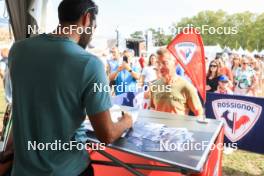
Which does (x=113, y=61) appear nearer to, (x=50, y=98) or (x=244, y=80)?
(x=244, y=80)

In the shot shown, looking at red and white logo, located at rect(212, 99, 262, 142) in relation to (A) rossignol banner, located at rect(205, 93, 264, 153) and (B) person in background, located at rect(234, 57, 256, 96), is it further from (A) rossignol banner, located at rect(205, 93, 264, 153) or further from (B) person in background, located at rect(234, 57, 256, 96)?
(B) person in background, located at rect(234, 57, 256, 96)

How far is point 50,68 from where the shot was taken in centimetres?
106

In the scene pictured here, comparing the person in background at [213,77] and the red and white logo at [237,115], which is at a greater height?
the person in background at [213,77]

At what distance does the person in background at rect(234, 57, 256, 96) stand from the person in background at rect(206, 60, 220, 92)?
3.97ft

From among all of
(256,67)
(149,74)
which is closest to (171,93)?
(149,74)

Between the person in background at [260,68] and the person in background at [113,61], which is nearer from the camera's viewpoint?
the person in background at [113,61]

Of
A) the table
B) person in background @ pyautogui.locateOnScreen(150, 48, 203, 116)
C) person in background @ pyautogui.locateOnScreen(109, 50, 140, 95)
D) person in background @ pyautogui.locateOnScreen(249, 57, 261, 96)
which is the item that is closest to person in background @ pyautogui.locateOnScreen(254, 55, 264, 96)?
person in background @ pyautogui.locateOnScreen(249, 57, 261, 96)

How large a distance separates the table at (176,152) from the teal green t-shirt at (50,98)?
30 centimetres

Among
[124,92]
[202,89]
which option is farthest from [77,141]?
[124,92]

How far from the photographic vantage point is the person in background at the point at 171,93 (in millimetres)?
2768

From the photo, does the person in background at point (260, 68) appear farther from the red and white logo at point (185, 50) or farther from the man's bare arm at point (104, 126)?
the man's bare arm at point (104, 126)

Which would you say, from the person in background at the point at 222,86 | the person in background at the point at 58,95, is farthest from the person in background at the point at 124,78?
the person in background at the point at 58,95

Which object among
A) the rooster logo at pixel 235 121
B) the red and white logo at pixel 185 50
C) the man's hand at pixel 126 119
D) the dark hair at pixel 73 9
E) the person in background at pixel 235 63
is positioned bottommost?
the rooster logo at pixel 235 121

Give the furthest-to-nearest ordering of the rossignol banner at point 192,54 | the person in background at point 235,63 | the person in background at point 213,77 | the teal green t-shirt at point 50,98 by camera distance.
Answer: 1. the person in background at point 235,63
2. the person in background at point 213,77
3. the rossignol banner at point 192,54
4. the teal green t-shirt at point 50,98
